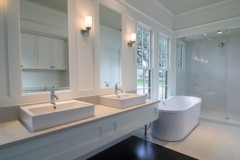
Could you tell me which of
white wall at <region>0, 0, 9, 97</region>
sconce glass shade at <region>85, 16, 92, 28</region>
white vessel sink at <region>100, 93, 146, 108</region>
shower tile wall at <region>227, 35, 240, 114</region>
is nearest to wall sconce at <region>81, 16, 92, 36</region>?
sconce glass shade at <region>85, 16, 92, 28</region>

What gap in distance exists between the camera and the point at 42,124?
3.76ft

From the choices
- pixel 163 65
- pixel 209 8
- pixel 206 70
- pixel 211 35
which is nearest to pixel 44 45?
pixel 163 65

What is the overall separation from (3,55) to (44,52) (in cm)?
41

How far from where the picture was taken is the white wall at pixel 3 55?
1344 millimetres

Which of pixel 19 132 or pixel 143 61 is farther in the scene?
pixel 143 61

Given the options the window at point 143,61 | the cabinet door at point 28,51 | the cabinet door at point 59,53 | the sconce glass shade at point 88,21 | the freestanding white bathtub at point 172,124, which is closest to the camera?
the cabinet door at point 28,51

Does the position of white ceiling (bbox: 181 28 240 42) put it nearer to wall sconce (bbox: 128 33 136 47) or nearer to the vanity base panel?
wall sconce (bbox: 128 33 136 47)

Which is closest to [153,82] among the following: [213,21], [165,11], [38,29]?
[165,11]

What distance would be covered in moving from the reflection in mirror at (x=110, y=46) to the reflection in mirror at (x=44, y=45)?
617 mm

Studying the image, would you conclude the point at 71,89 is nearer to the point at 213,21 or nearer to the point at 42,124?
the point at 42,124

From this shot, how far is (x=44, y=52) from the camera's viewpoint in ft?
5.57

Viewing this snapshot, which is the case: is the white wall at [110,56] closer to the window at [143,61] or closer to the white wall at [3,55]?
the window at [143,61]

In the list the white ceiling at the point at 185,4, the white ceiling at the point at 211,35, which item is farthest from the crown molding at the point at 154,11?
the white ceiling at the point at 211,35

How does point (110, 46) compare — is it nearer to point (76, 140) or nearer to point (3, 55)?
point (3, 55)
